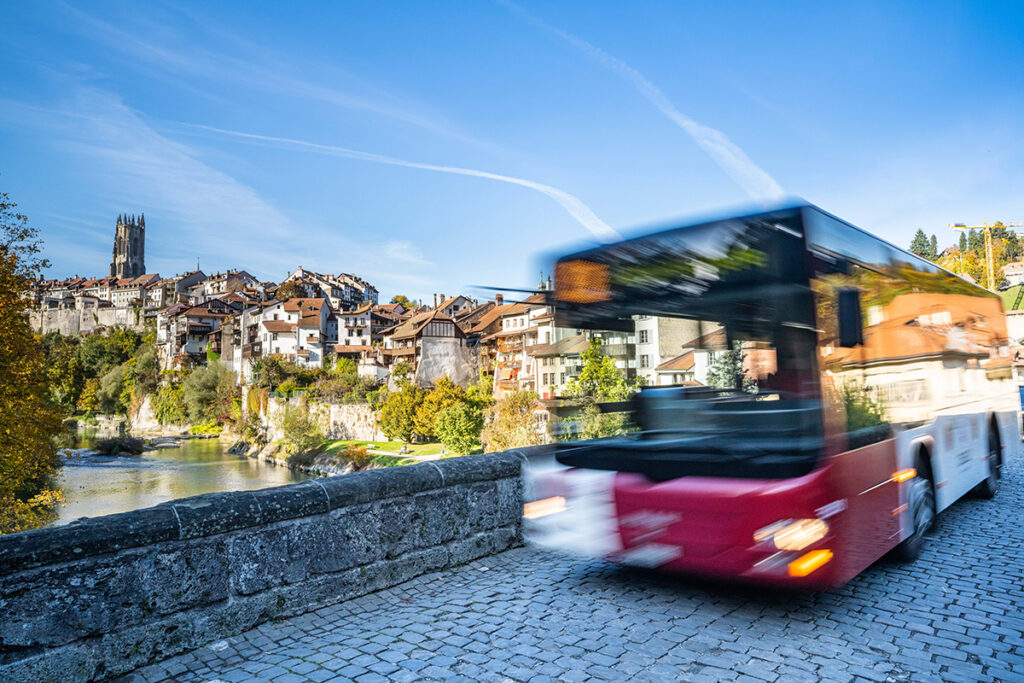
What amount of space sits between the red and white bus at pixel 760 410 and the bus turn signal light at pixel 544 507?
2 centimetres

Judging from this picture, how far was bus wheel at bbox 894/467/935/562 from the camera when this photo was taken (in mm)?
5762

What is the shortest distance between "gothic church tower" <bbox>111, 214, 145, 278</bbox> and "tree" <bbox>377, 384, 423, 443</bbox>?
145705mm

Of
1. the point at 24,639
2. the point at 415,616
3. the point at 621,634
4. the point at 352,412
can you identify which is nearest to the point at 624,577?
the point at 621,634

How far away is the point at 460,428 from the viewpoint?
5581 centimetres

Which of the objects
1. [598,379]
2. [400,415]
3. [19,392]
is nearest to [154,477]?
[400,415]

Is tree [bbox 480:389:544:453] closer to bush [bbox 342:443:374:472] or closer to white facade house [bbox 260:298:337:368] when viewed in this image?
bush [bbox 342:443:374:472]

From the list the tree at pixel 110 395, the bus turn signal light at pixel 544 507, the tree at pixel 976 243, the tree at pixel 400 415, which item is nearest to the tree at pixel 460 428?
the tree at pixel 400 415

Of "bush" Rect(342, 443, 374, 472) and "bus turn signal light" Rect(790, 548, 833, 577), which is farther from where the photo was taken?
"bush" Rect(342, 443, 374, 472)

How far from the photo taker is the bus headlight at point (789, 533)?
13.9 feet

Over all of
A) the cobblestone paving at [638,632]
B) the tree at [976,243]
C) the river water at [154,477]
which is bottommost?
the river water at [154,477]

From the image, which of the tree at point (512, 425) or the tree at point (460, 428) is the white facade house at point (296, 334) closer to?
the tree at point (460, 428)

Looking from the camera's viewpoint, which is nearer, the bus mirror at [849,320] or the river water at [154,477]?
the bus mirror at [849,320]

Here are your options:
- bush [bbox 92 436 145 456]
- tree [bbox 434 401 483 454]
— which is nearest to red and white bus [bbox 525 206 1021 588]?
tree [bbox 434 401 483 454]

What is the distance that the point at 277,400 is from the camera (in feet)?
260
